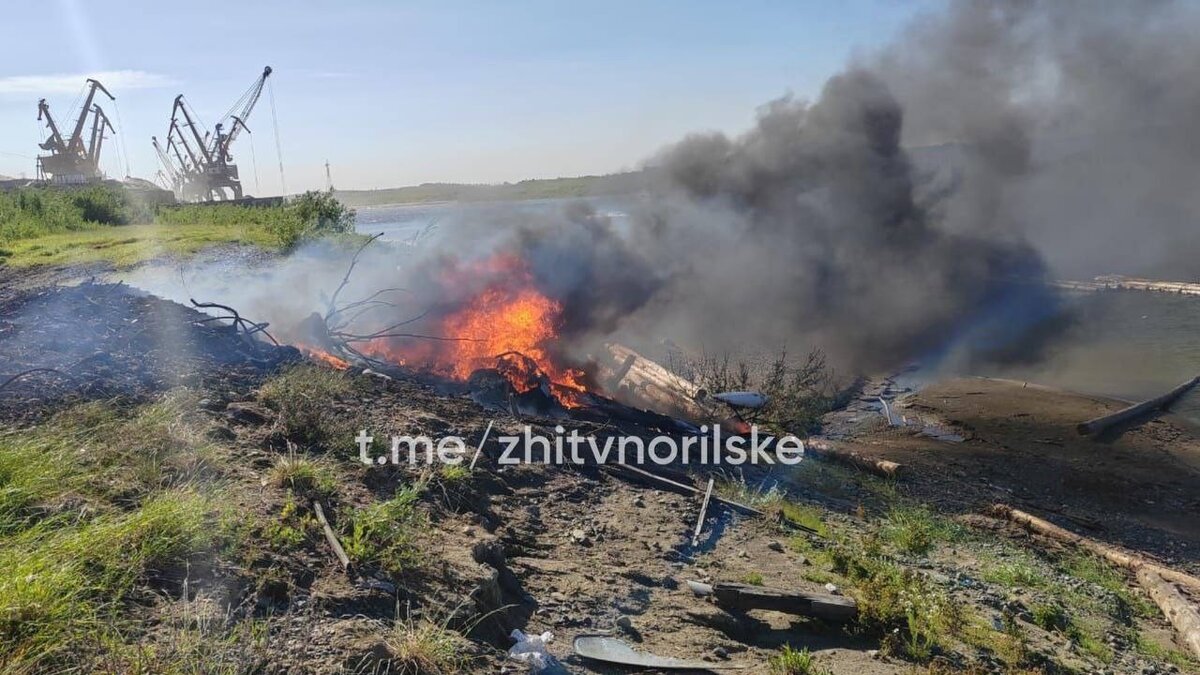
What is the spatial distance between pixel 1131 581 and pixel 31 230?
34764 millimetres

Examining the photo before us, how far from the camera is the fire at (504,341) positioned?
481 inches

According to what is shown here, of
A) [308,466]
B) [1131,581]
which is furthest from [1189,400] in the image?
[308,466]

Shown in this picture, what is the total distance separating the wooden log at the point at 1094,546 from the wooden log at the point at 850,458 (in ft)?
4.67

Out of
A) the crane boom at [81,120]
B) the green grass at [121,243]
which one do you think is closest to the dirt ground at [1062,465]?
the green grass at [121,243]

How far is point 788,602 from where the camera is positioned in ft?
18.0

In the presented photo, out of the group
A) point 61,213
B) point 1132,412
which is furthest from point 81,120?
point 1132,412

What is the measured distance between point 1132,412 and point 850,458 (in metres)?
6.73

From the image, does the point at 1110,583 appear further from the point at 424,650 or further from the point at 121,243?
the point at 121,243

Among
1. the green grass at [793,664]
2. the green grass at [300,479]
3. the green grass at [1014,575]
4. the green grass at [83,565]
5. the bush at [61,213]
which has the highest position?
the bush at [61,213]

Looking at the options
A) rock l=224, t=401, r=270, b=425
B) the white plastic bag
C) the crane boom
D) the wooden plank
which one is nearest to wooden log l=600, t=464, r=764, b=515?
the wooden plank

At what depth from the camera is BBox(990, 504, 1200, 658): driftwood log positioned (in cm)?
636

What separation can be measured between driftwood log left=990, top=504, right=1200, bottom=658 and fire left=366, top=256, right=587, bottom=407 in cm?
639

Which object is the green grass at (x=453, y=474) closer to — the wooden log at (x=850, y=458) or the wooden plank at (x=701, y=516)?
the wooden plank at (x=701, y=516)

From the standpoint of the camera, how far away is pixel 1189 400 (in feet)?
46.5
